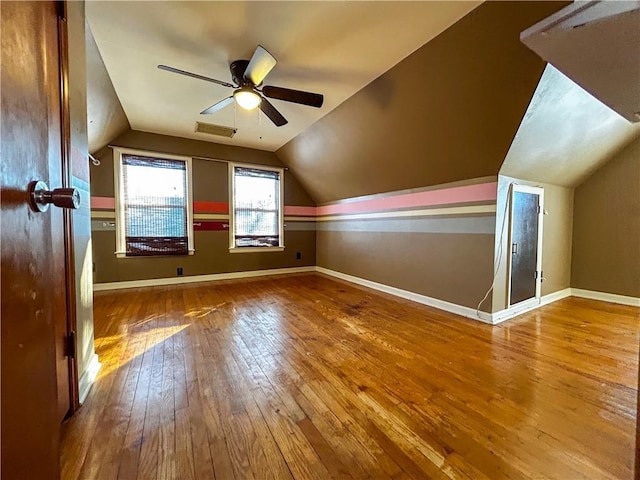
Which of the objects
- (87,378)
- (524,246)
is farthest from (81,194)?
(524,246)

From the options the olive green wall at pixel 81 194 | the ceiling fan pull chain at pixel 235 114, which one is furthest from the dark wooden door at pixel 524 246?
the olive green wall at pixel 81 194

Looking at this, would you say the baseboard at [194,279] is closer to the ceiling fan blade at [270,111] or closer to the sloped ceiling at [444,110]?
the sloped ceiling at [444,110]

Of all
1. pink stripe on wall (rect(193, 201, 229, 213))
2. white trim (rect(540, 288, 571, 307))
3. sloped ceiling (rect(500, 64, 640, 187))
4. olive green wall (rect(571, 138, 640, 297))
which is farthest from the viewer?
pink stripe on wall (rect(193, 201, 229, 213))

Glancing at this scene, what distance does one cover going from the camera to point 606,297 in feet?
12.4

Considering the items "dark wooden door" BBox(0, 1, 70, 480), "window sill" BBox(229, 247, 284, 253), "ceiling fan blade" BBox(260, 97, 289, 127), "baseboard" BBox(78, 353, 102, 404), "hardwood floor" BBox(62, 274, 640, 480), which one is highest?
"ceiling fan blade" BBox(260, 97, 289, 127)

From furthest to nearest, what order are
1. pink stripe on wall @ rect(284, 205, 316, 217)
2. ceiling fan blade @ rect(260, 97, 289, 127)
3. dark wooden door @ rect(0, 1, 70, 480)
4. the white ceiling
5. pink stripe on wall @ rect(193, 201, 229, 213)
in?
1. pink stripe on wall @ rect(284, 205, 316, 217)
2. pink stripe on wall @ rect(193, 201, 229, 213)
3. ceiling fan blade @ rect(260, 97, 289, 127)
4. the white ceiling
5. dark wooden door @ rect(0, 1, 70, 480)

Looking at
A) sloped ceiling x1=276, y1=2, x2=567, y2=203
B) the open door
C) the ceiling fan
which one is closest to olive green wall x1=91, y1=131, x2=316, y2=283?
sloped ceiling x1=276, y1=2, x2=567, y2=203

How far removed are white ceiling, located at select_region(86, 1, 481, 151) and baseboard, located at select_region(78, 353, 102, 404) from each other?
2.52 meters

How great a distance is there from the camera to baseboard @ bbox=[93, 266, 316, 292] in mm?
4375

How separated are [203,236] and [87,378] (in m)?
3.54

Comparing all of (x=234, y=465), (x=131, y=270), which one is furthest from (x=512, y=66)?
(x=131, y=270)

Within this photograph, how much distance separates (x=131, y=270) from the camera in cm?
450

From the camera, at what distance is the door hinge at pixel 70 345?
1.47 metres

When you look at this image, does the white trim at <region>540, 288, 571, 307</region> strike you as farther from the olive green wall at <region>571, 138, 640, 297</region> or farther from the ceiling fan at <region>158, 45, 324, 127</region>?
the ceiling fan at <region>158, 45, 324, 127</region>
